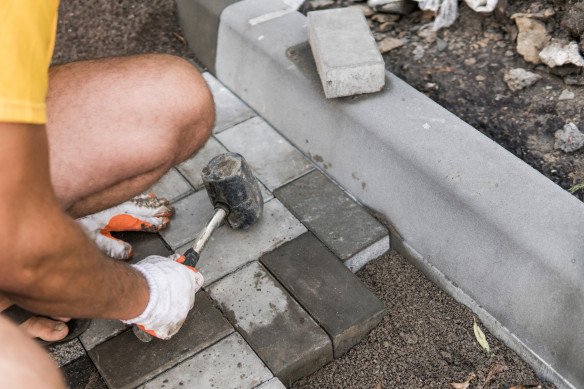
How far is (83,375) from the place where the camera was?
2.29 metres

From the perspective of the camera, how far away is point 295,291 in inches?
96.7

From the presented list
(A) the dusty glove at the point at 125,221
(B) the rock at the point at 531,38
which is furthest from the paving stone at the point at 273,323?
(B) the rock at the point at 531,38

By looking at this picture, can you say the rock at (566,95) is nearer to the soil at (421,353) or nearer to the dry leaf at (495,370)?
the soil at (421,353)

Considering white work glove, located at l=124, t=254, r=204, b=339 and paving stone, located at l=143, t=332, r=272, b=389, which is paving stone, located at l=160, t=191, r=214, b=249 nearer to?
white work glove, located at l=124, t=254, r=204, b=339

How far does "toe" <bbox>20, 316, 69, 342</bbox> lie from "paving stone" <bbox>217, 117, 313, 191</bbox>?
104cm

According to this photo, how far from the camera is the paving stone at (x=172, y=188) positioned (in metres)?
2.90

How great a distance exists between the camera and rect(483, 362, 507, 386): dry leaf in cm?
227

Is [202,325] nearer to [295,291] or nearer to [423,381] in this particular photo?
[295,291]

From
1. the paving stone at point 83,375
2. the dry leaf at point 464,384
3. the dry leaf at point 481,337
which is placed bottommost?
the paving stone at point 83,375

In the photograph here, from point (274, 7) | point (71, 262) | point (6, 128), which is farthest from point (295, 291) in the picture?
point (274, 7)

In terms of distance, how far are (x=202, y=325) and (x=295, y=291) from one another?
1.18 feet

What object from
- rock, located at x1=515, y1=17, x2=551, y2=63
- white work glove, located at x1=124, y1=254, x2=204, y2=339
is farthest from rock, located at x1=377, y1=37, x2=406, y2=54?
white work glove, located at x1=124, y1=254, x2=204, y2=339

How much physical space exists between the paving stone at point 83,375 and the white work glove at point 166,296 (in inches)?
9.5

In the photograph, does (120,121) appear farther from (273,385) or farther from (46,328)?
(273,385)
